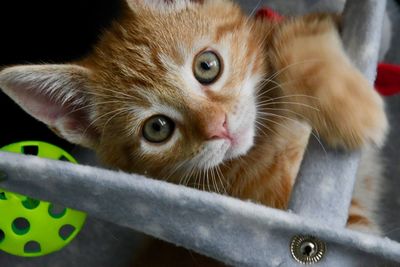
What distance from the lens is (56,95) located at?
1.13 metres

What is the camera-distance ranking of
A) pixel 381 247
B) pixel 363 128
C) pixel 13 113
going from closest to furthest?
pixel 381 247 < pixel 363 128 < pixel 13 113

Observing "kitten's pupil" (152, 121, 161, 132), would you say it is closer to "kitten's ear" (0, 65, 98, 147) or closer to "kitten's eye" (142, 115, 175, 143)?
A: "kitten's eye" (142, 115, 175, 143)

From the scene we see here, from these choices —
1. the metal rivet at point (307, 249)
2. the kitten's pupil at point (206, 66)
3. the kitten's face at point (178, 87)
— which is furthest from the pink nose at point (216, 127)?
the metal rivet at point (307, 249)

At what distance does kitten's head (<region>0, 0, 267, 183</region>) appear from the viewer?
1.01 meters

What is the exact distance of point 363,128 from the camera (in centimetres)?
83

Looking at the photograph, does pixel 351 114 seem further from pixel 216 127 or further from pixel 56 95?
pixel 56 95

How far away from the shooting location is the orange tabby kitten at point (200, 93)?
38.5 inches

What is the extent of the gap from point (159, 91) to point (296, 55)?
29 cm

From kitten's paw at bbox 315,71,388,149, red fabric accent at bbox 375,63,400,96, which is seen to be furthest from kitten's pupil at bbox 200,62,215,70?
red fabric accent at bbox 375,63,400,96

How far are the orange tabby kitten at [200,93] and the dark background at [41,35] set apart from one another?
9.0 inches

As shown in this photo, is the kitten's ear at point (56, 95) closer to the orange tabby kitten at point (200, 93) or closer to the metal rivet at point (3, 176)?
the orange tabby kitten at point (200, 93)

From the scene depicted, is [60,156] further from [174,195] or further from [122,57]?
[174,195]

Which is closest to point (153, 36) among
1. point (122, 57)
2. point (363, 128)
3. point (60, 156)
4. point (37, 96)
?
point (122, 57)

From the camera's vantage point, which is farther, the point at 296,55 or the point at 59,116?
the point at 59,116
